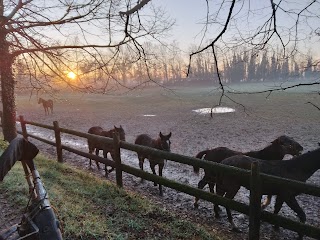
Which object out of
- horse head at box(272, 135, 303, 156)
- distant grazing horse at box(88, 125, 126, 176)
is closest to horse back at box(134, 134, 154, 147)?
distant grazing horse at box(88, 125, 126, 176)

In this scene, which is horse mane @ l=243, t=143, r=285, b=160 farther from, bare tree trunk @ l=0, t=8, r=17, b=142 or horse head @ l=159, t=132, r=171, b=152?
bare tree trunk @ l=0, t=8, r=17, b=142

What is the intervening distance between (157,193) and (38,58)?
4870mm

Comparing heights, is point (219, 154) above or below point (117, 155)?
below

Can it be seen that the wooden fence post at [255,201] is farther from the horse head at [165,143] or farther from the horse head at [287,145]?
the horse head at [165,143]

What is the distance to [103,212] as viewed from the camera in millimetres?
5094

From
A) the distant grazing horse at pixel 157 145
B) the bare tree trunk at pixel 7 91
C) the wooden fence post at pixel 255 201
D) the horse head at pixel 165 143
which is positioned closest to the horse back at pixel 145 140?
the distant grazing horse at pixel 157 145

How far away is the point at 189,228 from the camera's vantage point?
185 inches

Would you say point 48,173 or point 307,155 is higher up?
point 307,155

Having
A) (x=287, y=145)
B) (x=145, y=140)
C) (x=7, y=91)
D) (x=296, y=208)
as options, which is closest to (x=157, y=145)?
(x=145, y=140)

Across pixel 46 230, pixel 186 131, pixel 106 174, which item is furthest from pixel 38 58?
pixel 186 131

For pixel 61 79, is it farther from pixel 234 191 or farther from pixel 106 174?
pixel 234 191

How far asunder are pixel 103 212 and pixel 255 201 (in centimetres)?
260

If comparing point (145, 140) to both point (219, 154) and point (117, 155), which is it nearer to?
point (117, 155)

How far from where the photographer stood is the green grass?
435 centimetres
